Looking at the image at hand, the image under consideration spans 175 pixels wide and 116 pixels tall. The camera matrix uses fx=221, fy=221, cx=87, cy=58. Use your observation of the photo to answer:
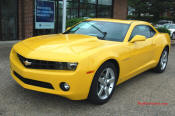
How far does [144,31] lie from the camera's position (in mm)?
5539

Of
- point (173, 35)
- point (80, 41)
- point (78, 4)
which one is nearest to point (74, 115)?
point (80, 41)

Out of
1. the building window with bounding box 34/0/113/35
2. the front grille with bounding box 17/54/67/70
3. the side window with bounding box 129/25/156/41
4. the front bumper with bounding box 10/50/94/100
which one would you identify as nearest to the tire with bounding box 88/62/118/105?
the front bumper with bounding box 10/50/94/100

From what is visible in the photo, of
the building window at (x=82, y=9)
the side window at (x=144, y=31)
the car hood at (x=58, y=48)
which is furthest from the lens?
the building window at (x=82, y=9)

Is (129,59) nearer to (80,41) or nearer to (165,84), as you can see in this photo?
(80,41)

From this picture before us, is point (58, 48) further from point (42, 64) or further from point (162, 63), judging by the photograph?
point (162, 63)

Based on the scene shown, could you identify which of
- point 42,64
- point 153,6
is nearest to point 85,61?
point 42,64

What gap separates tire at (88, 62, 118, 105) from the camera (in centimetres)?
361

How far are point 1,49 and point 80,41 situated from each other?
5512 millimetres

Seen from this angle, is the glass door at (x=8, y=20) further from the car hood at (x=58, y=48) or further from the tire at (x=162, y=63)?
the tire at (x=162, y=63)

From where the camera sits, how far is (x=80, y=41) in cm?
416

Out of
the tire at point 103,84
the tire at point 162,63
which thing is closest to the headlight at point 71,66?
the tire at point 103,84

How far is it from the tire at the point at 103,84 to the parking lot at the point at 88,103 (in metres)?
0.14

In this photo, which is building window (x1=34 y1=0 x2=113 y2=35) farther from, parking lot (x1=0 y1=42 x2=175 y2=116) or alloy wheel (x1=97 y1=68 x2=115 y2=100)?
alloy wheel (x1=97 y1=68 x2=115 y2=100)

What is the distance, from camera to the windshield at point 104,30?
466 centimetres
